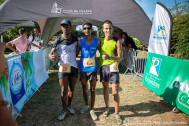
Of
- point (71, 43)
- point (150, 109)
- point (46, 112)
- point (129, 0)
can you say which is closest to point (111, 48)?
point (71, 43)

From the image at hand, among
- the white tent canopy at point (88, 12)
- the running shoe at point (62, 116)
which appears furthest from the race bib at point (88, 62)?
the white tent canopy at point (88, 12)

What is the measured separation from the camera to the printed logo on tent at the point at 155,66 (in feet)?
14.0

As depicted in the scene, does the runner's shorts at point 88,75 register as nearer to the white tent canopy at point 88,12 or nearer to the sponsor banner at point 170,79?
the sponsor banner at point 170,79

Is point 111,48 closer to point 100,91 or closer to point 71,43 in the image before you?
point 71,43

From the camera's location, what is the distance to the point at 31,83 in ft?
13.8

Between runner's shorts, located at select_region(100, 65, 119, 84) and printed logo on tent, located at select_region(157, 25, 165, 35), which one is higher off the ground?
printed logo on tent, located at select_region(157, 25, 165, 35)

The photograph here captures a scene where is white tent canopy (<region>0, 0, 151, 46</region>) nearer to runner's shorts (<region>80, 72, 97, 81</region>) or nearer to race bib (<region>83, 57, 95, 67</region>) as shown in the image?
race bib (<region>83, 57, 95, 67</region>)

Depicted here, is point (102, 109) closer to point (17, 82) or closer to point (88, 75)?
point (88, 75)

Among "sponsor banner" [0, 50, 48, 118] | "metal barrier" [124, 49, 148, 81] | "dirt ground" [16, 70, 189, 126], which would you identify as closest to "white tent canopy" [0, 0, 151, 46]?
"metal barrier" [124, 49, 148, 81]

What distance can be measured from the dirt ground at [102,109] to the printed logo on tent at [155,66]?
864mm

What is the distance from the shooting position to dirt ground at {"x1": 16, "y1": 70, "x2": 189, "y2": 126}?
317 centimetres

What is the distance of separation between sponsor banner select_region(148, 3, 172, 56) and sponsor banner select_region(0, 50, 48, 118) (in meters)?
4.69

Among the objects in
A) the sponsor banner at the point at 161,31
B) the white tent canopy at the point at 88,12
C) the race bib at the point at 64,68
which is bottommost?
the race bib at the point at 64,68

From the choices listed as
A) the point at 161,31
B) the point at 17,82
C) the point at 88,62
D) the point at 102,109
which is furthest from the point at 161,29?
the point at 17,82
